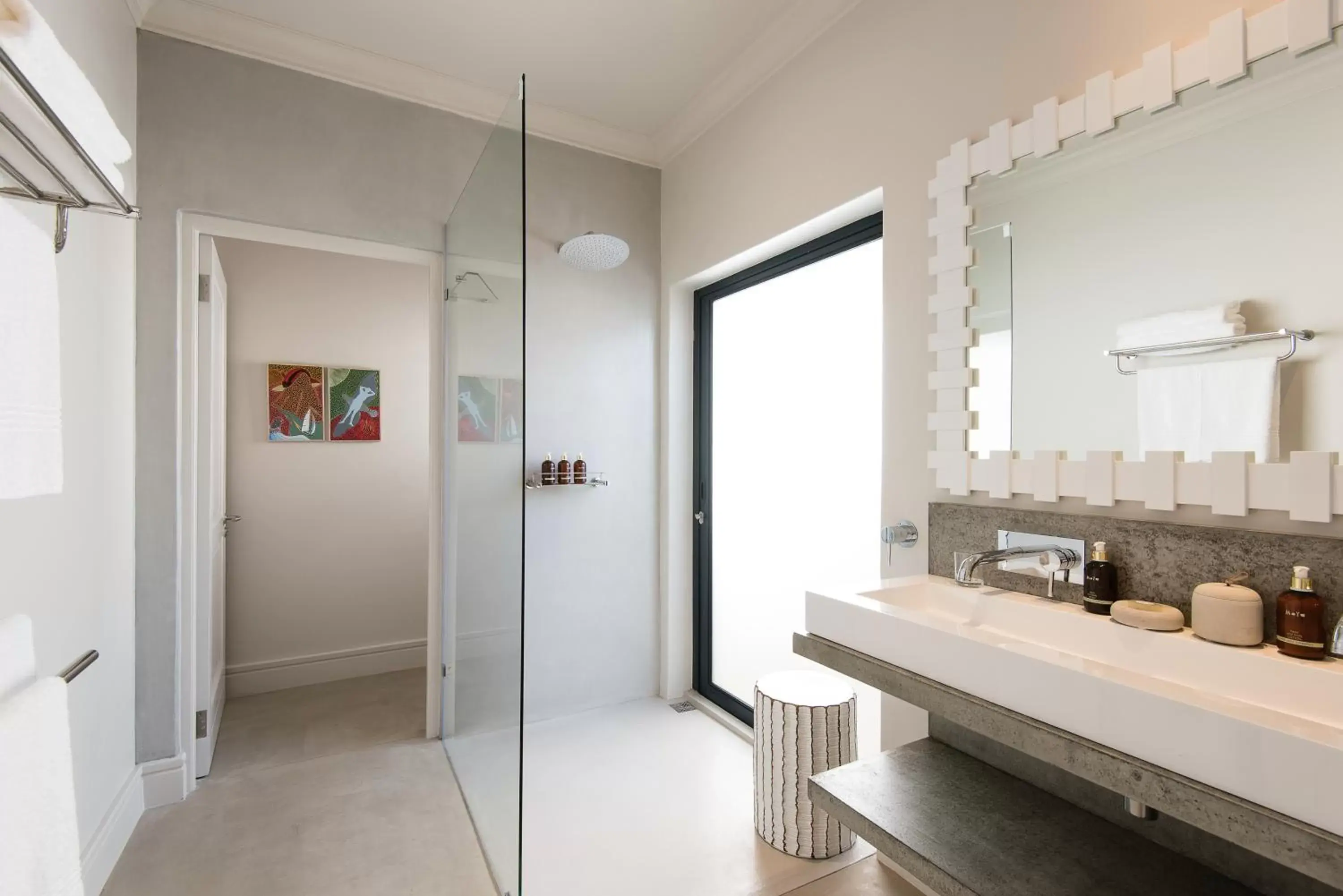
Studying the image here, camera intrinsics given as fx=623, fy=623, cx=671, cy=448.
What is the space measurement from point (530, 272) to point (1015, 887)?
2602 mm

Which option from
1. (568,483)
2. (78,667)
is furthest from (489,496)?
(78,667)

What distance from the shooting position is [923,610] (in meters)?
1.53

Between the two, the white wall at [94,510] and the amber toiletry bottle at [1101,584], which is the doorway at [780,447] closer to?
the amber toiletry bottle at [1101,584]

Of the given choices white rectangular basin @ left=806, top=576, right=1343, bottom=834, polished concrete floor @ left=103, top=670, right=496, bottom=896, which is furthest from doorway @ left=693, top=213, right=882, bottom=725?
polished concrete floor @ left=103, top=670, right=496, bottom=896

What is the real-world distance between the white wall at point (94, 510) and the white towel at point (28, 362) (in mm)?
414

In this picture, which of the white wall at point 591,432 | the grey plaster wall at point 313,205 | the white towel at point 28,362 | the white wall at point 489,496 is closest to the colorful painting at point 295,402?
the grey plaster wall at point 313,205

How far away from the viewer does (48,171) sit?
98 centimetres

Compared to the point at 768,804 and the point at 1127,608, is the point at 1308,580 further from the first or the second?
the point at 768,804

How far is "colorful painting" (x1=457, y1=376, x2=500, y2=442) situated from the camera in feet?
6.16

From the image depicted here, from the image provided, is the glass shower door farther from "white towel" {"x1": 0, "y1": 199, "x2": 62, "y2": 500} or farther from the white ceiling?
"white towel" {"x1": 0, "y1": 199, "x2": 62, "y2": 500}

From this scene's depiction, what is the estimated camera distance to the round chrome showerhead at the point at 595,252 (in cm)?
266

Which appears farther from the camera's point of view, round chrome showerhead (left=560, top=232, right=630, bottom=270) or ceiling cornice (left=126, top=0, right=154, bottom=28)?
round chrome showerhead (left=560, top=232, right=630, bottom=270)

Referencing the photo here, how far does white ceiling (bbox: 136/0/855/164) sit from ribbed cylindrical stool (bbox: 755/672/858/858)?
7.12ft

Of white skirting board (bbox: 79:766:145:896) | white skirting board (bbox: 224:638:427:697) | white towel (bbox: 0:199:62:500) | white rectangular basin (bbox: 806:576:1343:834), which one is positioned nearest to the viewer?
white rectangular basin (bbox: 806:576:1343:834)
